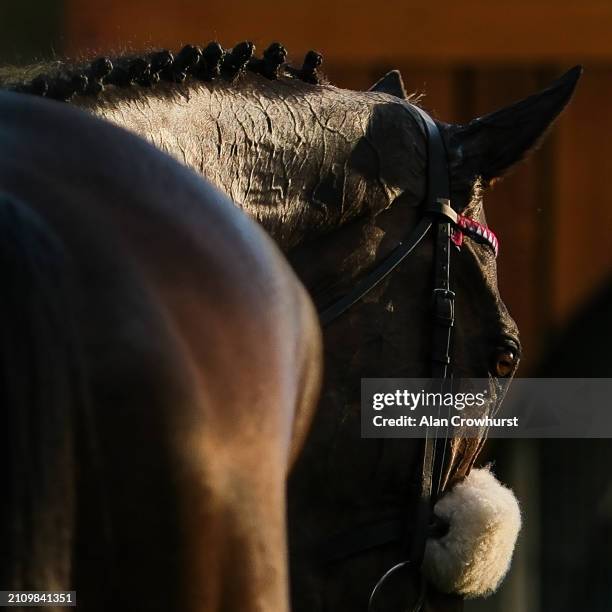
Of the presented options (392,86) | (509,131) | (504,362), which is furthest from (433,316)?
(392,86)

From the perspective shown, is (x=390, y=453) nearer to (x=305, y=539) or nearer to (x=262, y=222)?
(x=305, y=539)

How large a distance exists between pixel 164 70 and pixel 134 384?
1.21 meters

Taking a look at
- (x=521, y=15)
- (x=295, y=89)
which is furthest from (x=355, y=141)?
(x=521, y=15)

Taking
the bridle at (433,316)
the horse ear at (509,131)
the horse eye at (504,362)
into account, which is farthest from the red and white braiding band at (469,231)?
the horse eye at (504,362)

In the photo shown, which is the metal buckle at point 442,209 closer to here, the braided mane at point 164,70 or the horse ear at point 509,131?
the horse ear at point 509,131

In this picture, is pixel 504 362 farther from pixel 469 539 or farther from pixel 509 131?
pixel 509 131

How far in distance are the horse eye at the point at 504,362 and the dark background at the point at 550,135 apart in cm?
331

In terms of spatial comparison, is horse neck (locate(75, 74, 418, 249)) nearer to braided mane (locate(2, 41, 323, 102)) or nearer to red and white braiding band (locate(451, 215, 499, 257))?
braided mane (locate(2, 41, 323, 102))

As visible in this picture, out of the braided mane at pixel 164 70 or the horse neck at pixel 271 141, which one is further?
the horse neck at pixel 271 141

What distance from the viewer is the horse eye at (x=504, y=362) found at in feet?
8.69

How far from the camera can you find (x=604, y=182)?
20.5 feet

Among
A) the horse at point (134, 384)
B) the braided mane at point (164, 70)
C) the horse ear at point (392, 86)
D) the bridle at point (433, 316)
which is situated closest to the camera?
the horse at point (134, 384)

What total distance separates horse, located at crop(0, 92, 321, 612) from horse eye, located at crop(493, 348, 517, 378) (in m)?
1.24

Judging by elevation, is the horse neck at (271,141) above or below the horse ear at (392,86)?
below
